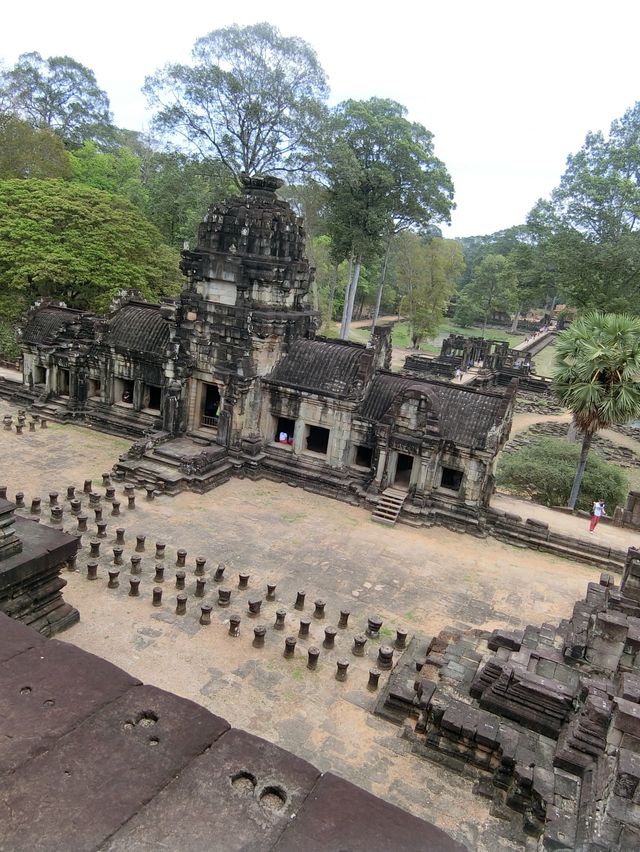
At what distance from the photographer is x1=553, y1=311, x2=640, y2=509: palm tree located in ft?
73.1

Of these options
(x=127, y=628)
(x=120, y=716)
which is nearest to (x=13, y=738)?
(x=120, y=716)

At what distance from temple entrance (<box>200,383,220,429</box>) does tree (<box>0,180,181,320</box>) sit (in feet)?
36.3

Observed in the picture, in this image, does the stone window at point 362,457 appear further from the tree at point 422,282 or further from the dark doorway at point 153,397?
the tree at point 422,282

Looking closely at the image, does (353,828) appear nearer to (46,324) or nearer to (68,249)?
(46,324)

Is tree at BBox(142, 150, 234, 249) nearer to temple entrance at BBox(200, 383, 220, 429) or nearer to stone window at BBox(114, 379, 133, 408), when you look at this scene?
stone window at BBox(114, 379, 133, 408)

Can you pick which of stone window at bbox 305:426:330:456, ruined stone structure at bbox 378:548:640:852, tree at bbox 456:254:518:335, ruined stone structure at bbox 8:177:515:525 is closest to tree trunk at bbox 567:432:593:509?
ruined stone structure at bbox 8:177:515:525

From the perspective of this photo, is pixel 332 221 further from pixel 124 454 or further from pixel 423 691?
pixel 423 691

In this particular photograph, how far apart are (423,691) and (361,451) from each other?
43.6 feet

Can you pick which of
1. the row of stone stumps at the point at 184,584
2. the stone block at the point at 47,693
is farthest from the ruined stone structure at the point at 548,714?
the stone block at the point at 47,693

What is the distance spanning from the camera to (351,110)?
3928 centimetres

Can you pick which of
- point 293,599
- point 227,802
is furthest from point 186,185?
point 227,802

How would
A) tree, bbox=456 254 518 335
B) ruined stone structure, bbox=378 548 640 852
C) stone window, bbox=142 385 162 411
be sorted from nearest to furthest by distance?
ruined stone structure, bbox=378 548 640 852 < stone window, bbox=142 385 162 411 < tree, bbox=456 254 518 335

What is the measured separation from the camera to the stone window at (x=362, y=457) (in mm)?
24188

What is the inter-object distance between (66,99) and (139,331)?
56.3 m
